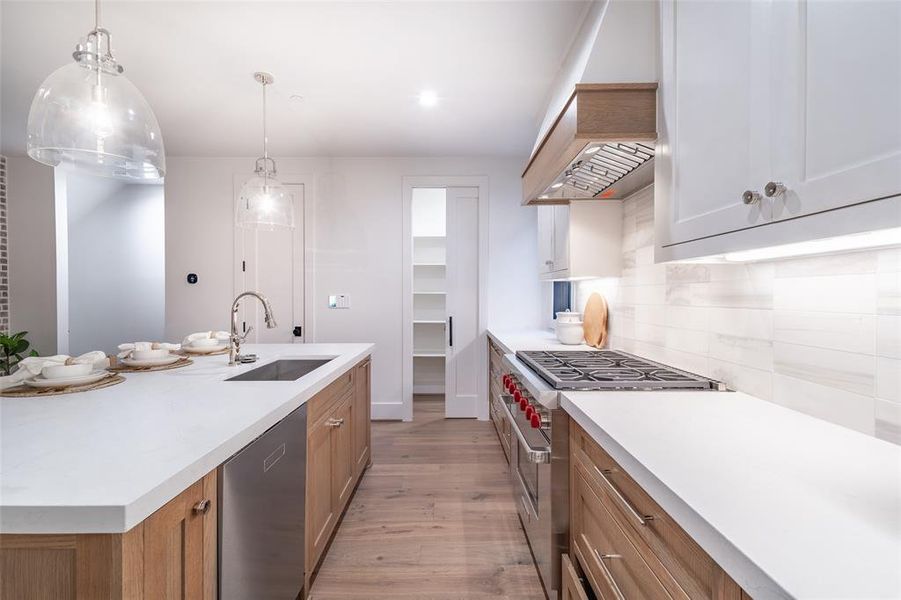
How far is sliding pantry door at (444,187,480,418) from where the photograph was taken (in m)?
3.88

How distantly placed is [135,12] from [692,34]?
248 cm

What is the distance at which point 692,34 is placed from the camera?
1.09 meters

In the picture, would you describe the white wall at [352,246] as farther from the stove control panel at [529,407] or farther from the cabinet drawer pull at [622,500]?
the cabinet drawer pull at [622,500]

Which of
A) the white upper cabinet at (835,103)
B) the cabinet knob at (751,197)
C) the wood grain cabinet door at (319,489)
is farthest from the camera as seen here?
the wood grain cabinet door at (319,489)

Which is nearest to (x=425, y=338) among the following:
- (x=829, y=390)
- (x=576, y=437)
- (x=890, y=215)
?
(x=576, y=437)

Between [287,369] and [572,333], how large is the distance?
183 centimetres

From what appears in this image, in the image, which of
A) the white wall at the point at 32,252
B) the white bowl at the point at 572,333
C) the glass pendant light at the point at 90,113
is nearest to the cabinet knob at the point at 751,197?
the white bowl at the point at 572,333

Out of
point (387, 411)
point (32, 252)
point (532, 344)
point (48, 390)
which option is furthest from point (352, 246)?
point (32, 252)

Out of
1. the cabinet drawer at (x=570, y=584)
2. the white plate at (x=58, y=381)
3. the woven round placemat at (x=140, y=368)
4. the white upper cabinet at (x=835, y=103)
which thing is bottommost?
the cabinet drawer at (x=570, y=584)

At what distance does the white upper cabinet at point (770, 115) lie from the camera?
0.60 meters

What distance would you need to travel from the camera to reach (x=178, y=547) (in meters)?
0.80

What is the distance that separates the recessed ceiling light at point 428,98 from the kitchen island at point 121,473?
2.08m

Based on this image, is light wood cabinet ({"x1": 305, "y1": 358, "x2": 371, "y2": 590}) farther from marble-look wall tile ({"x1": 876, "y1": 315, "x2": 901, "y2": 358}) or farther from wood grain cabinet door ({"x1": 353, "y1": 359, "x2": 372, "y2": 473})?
marble-look wall tile ({"x1": 876, "y1": 315, "x2": 901, "y2": 358})

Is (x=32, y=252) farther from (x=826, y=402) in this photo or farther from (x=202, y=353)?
(x=826, y=402)
